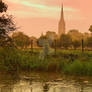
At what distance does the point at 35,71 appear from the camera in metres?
26.7

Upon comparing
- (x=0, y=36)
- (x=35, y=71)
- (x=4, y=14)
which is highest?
(x=4, y=14)

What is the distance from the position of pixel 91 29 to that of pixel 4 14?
330 feet

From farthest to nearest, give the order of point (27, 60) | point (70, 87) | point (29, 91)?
point (27, 60)
point (70, 87)
point (29, 91)

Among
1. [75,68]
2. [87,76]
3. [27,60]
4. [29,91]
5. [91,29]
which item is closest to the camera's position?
[29,91]

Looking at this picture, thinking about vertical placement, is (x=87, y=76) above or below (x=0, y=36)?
below

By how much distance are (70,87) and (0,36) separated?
4.60 metres

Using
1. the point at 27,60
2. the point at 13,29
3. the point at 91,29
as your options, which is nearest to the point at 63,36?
the point at 91,29

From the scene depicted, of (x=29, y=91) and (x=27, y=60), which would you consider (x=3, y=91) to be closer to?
(x=29, y=91)

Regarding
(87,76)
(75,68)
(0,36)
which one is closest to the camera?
(0,36)

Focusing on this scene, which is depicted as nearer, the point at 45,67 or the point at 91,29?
the point at 45,67

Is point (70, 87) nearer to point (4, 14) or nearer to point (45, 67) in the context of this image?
point (4, 14)

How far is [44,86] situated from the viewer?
17156 mm

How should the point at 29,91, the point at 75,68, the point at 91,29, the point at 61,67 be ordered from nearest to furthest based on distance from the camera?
the point at 29,91 → the point at 75,68 → the point at 61,67 → the point at 91,29

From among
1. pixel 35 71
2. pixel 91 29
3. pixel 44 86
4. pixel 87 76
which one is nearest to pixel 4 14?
pixel 44 86
